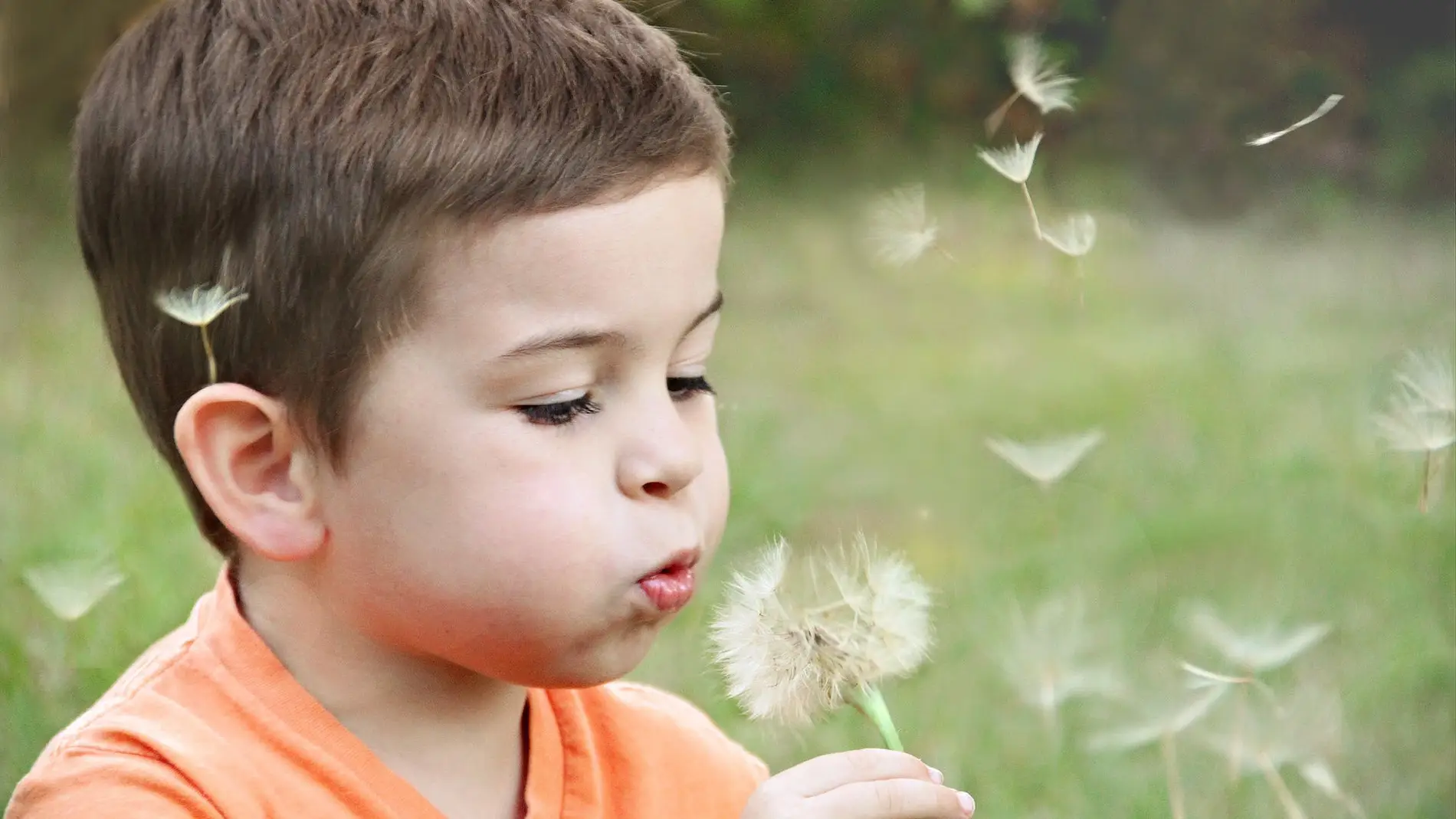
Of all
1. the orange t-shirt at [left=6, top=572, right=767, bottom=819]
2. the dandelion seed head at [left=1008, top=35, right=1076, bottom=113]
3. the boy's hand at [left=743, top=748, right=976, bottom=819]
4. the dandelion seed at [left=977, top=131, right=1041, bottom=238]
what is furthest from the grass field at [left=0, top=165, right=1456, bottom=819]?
the dandelion seed head at [left=1008, top=35, right=1076, bottom=113]

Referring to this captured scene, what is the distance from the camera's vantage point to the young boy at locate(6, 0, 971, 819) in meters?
1.19

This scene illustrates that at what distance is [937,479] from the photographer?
330 centimetres

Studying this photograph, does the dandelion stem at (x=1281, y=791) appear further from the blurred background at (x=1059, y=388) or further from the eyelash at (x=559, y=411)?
the eyelash at (x=559, y=411)

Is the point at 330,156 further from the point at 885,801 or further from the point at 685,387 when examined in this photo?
the point at 885,801

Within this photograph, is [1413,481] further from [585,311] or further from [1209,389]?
[585,311]

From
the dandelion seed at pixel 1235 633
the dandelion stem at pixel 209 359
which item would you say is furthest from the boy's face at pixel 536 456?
the dandelion seed at pixel 1235 633

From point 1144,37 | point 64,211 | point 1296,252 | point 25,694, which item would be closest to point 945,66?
point 1144,37

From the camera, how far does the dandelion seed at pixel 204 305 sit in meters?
1.21

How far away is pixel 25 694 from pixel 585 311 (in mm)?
1395

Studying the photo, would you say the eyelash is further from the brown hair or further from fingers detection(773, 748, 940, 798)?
fingers detection(773, 748, 940, 798)

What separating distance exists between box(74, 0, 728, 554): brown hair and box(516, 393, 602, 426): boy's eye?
0.11 m

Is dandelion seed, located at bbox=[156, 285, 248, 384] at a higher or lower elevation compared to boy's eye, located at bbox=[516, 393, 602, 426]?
higher

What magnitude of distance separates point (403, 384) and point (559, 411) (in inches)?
4.4

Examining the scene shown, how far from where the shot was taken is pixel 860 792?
1164 mm
